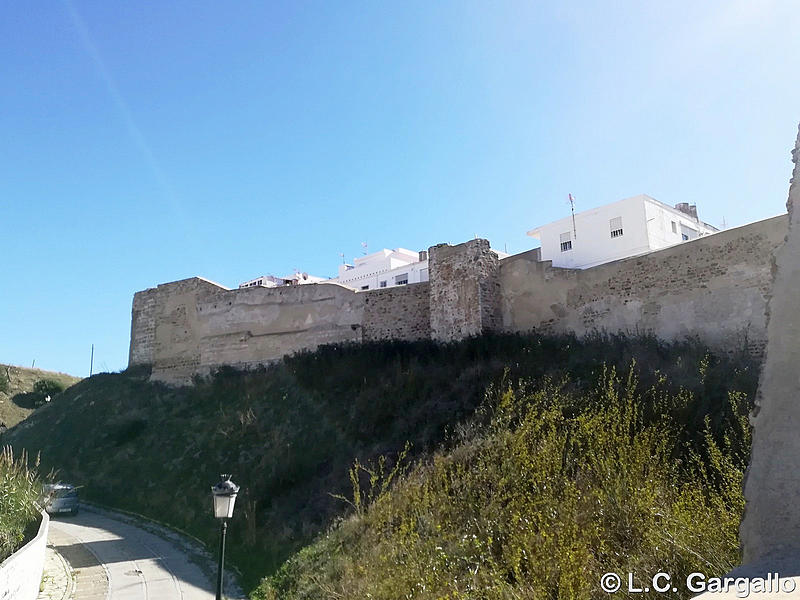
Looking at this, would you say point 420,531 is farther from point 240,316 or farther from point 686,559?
point 240,316

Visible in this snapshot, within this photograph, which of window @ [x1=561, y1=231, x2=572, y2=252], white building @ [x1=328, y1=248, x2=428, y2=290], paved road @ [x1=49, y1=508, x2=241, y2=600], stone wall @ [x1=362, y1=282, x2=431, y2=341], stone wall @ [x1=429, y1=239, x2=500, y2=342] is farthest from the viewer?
white building @ [x1=328, y1=248, x2=428, y2=290]

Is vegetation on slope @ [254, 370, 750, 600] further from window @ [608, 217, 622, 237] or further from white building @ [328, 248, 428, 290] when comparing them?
white building @ [328, 248, 428, 290]

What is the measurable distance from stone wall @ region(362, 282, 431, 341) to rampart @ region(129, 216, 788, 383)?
0.11 feet

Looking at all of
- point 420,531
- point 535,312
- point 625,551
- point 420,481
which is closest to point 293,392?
point 535,312

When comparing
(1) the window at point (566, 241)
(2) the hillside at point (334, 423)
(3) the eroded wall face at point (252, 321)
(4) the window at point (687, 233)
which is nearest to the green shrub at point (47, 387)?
(2) the hillside at point (334, 423)

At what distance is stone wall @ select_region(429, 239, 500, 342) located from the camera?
50.1 feet

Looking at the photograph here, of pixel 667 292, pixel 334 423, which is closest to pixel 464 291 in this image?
pixel 334 423

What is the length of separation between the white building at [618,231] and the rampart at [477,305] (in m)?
10.4

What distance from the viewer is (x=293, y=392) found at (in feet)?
53.8

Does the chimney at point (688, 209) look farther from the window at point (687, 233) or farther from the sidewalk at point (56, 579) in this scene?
the sidewalk at point (56, 579)

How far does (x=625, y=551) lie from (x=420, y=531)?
3017 mm

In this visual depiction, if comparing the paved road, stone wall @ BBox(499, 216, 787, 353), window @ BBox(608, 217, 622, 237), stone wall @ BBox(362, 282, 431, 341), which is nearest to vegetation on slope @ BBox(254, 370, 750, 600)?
the paved road

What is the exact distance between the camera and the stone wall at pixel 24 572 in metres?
7.36

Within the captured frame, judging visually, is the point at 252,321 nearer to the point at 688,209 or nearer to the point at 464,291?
the point at 464,291
